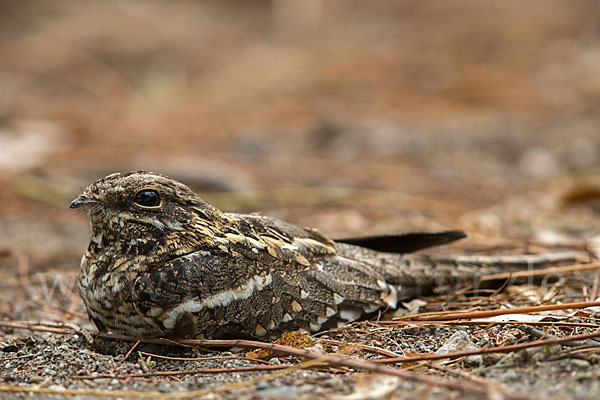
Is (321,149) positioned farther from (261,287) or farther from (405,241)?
(261,287)

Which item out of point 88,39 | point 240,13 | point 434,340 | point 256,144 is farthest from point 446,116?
point 240,13

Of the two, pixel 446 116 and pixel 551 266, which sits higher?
pixel 446 116

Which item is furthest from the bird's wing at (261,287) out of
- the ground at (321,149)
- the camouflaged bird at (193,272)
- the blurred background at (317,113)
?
the blurred background at (317,113)

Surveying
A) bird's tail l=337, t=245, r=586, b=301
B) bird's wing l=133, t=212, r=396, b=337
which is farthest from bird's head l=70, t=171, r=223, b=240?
bird's tail l=337, t=245, r=586, b=301

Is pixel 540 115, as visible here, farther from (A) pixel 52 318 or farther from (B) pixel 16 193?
(A) pixel 52 318

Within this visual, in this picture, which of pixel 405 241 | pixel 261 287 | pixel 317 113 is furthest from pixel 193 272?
pixel 317 113

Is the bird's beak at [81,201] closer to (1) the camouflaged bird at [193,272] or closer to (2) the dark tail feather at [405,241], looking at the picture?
(1) the camouflaged bird at [193,272]
